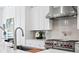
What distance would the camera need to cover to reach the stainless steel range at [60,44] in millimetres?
1399

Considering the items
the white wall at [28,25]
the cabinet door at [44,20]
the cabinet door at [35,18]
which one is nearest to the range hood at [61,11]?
the cabinet door at [44,20]

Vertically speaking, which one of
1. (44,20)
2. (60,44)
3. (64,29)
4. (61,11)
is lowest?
(60,44)

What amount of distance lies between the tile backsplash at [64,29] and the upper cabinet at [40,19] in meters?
0.09

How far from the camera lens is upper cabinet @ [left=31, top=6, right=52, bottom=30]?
59.0 inches

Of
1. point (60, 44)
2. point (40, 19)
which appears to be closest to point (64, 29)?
point (60, 44)

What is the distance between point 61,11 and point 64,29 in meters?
0.26

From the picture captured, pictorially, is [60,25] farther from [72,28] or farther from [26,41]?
[26,41]

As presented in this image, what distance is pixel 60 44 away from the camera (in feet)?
4.72

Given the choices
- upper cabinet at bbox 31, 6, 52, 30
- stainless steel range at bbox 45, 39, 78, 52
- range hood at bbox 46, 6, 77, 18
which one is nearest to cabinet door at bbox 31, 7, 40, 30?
upper cabinet at bbox 31, 6, 52, 30

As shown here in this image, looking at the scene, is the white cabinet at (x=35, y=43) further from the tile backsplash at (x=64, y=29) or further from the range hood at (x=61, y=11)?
the range hood at (x=61, y=11)

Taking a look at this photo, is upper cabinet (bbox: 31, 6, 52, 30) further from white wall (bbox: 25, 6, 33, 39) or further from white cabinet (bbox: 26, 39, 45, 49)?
white cabinet (bbox: 26, 39, 45, 49)

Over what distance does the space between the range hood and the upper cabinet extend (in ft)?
0.21

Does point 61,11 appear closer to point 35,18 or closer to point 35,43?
point 35,18
